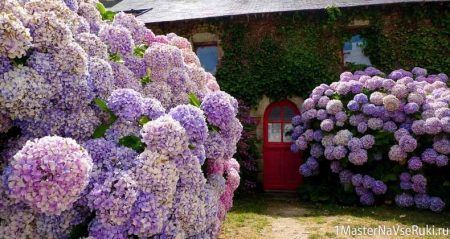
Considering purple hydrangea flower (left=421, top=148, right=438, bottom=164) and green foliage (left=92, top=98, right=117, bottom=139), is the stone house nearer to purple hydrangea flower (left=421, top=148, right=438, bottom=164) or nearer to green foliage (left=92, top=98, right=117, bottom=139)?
purple hydrangea flower (left=421, top=148, right=438, bottom=164)

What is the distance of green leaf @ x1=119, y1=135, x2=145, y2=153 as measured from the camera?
2521 mm

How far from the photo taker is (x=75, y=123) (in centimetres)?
252

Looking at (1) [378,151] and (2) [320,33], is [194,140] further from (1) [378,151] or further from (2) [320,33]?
(2) [320,33]

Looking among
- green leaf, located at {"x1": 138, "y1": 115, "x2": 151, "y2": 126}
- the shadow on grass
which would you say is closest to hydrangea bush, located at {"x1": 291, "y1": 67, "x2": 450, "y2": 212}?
the shadow on grass

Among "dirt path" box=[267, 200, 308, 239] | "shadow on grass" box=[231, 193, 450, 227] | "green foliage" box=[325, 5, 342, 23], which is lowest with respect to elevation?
"dirt path" box=[267, 200, 308, 239]

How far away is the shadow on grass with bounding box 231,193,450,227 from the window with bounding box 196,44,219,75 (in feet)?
12.1

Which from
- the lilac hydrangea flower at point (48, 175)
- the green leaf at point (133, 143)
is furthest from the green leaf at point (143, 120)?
the lilac hydrangea flower at point (48, 175)

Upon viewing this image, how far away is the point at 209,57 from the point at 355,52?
371 cm

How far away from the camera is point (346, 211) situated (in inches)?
303

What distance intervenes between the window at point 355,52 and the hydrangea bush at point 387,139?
1.29m

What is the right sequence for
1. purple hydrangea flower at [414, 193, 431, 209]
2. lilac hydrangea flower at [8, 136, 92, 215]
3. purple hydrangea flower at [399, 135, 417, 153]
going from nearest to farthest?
1. lilac hydrangea flower at [8, 136, 92, 215]
2. purple hydrangea flower at [399, 135, 417, 153]
3. purple hydrangea flower at [414, 193, 431, 209]

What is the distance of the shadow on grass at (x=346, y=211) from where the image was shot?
6.89m

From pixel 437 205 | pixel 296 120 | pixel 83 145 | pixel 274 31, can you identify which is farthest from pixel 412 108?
pixel 83 145

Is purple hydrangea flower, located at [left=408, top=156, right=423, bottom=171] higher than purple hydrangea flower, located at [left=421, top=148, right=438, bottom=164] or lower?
lower
